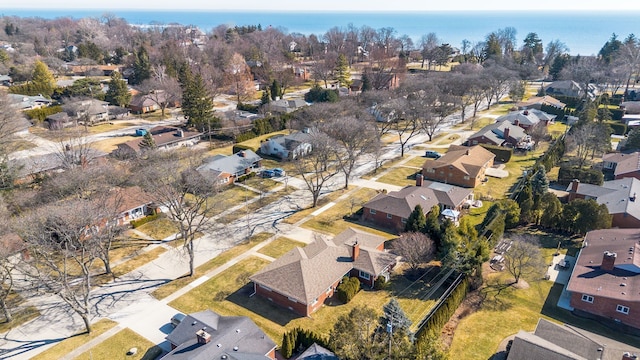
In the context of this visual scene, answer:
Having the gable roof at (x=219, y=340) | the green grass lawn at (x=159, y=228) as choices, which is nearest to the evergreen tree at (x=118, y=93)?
the green grass lawn at (x=159, y=228)

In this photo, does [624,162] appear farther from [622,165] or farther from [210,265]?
[210,265]

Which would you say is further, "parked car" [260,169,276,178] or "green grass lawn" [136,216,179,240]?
"parked car" [260,169,276,178]

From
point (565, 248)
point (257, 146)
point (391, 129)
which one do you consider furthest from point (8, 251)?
point (391, 129)

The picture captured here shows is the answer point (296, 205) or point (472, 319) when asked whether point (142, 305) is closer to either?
point (296, 205)

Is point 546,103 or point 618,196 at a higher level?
point 546,103

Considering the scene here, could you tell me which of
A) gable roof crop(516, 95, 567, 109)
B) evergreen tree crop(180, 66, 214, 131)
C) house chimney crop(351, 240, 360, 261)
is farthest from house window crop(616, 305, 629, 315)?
gable roof crop(516, 95, 567, 109)

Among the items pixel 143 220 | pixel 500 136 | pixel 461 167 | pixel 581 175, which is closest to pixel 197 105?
pixel 143 220

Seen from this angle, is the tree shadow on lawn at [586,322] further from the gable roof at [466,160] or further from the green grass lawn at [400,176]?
the green grass lawn at [400,176]

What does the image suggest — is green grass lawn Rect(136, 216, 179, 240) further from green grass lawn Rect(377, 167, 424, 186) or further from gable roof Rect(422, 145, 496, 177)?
gable roof Rect(422, 145, 496, 177)
